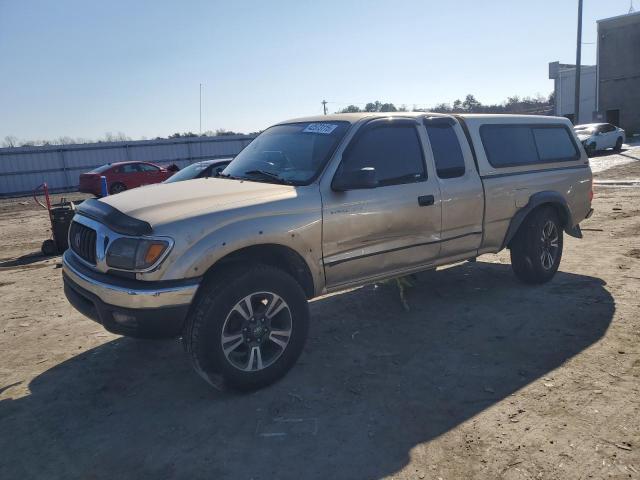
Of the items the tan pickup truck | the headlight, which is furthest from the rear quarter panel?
the headlight

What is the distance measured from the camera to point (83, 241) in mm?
3846

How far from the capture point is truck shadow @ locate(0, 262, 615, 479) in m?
2.92

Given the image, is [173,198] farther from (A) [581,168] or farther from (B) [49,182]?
(B) [49,182]

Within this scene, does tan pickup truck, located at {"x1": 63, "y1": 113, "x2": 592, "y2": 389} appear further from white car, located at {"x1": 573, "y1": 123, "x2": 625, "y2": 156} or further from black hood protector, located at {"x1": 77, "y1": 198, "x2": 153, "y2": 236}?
white car, located at {"x1": 573, "y1": 123, "x2": 625, "y2": 156}

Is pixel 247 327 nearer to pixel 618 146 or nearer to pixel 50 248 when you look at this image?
pixel 50 248

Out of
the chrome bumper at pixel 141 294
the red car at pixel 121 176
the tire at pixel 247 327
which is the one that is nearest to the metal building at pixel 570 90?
the red car at pixel 121 176

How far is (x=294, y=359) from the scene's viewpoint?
3.87 meters

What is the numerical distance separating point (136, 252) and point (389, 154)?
2.30 metres

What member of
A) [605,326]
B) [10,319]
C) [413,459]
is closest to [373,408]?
[413,459]

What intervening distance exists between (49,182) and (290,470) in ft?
97.0

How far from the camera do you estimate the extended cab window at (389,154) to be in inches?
167

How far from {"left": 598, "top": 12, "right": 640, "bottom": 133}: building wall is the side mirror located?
42121 mm

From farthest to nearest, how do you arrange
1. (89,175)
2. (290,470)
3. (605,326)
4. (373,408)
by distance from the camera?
1. (89,175)
2. (605,326)
3. (373,408)
4. (290,470)

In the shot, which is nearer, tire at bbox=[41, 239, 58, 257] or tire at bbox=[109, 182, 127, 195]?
tire at bbox=[41, 239, 58, 257]
